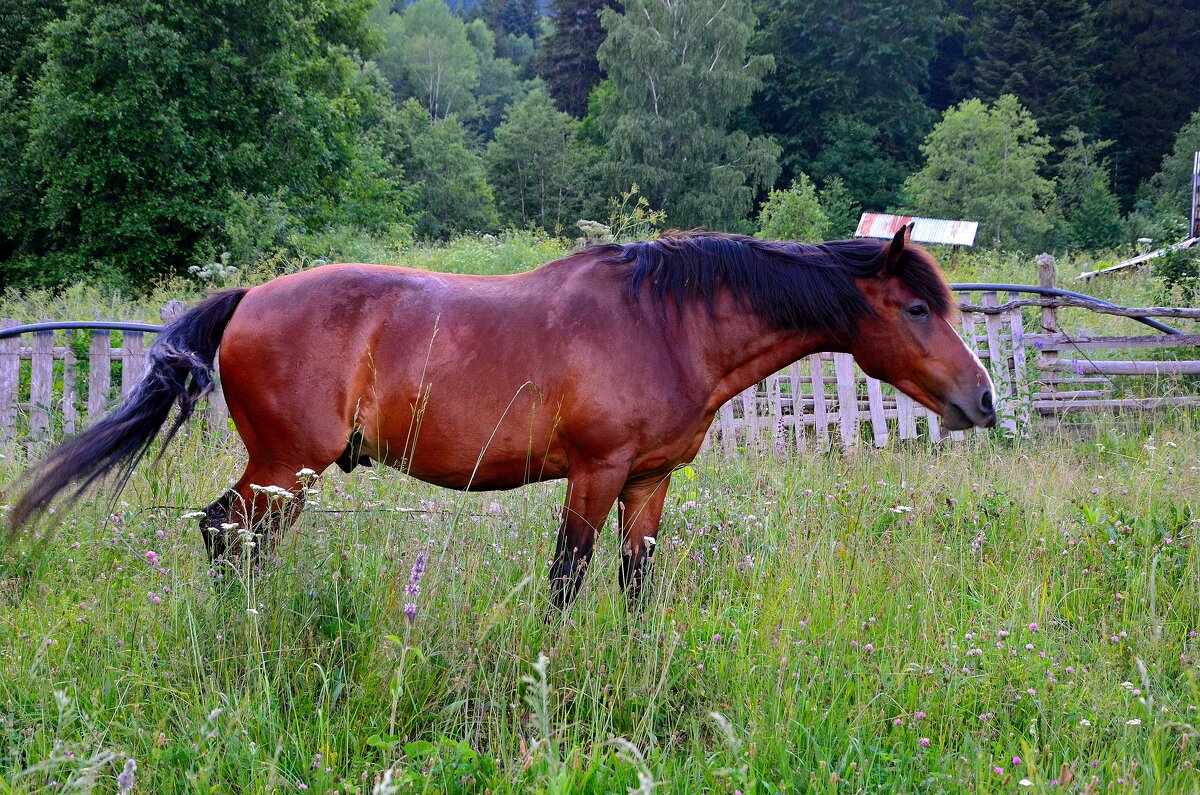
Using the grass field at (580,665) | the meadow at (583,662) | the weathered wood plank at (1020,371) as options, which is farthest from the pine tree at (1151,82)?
the grass field at (580,665)

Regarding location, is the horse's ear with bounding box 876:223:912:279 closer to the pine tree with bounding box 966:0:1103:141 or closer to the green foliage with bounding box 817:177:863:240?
the green foliage with bounding box 817:177:863:240

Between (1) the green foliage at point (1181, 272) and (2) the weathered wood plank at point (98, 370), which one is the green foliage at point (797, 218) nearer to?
(1) the green foliage at point (1181, 272)

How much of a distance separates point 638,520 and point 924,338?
154 cm

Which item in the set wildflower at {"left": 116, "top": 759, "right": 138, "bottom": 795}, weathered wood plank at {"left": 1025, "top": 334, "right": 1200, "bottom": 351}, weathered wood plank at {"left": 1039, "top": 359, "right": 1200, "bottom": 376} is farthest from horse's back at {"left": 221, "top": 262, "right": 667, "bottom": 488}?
weathered wood plank at {"left": 1039, "top": 359, "right": 1200, "bottom": 376}

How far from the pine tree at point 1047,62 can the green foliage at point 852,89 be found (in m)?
3.80

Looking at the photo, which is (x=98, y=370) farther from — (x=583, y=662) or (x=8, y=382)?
(x=583, y=662)

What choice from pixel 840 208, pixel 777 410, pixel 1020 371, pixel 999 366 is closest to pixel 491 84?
pixel 840 208

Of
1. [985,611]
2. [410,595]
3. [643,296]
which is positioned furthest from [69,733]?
Answer: [985,611]

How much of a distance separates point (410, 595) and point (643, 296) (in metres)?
1.72

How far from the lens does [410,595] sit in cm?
280

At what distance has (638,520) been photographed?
3.99m

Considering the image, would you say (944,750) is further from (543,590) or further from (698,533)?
(698,533)

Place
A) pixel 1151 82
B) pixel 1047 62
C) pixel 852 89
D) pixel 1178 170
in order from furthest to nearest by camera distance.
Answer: pixel 852 89
pixel 1047 62
pixel 1151 82
pixel 1178 170

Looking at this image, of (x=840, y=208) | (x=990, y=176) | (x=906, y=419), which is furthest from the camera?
(x=840, y=208)
